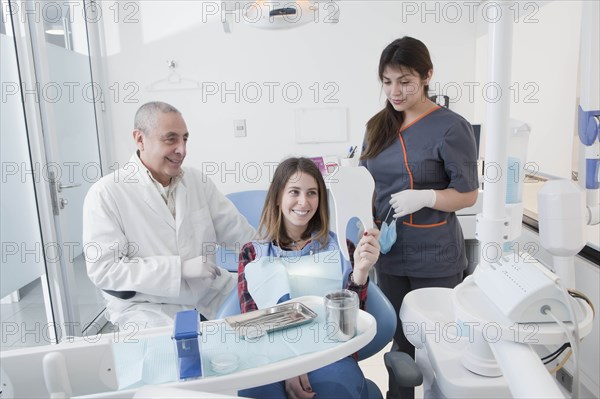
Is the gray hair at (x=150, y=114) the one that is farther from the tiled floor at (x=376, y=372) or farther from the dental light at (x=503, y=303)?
the tiled floor at (x=376, y=372)

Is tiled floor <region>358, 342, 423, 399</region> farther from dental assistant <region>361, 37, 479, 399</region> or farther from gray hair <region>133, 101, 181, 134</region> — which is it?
gray hair <region>133, 101, 181, 134</region>

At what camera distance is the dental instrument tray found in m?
1.00

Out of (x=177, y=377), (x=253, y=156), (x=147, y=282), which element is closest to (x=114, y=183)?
(x=147, y=282)

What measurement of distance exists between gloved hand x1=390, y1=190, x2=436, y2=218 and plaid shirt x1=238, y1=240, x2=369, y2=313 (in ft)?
0.67

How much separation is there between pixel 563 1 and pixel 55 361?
2.38 metres

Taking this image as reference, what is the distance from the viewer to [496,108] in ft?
2.70

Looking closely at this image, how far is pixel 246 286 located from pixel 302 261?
0.64 feet

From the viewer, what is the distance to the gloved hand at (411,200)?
149 cm

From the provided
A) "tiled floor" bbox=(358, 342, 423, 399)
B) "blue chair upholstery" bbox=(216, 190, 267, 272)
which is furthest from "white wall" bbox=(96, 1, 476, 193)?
"tiled floor" bbox=(358, 342, 423, 399)

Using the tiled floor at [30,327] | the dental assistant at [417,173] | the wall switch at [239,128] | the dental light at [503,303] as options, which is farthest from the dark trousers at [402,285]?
the wall switch at [239,128]

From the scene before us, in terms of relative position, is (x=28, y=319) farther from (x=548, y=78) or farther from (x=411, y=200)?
(x=548, y=78)

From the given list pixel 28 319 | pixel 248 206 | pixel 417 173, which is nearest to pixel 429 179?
pixel 417 173

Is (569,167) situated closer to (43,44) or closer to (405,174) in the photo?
(405,174)

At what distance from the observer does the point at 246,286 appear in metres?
1.44
